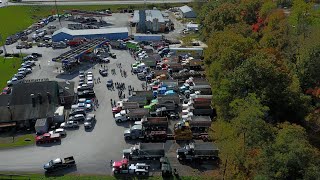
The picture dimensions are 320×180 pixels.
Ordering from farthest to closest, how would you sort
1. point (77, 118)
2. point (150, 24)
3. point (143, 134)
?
point (150, 24) < point (77, 118) < point (143, 134)

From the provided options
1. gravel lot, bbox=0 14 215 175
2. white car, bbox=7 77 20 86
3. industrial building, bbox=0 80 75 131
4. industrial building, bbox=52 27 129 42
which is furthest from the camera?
industrial building, bbox=52 27 129 42

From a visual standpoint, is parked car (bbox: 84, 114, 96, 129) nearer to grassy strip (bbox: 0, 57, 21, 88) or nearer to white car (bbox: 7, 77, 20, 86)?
white car (bbox: 7, 77, 20, 86)

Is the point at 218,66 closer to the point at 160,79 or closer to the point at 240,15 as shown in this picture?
the point at 160,79

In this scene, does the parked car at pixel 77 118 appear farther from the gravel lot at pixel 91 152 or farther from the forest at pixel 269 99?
the forest at pixel 269 99

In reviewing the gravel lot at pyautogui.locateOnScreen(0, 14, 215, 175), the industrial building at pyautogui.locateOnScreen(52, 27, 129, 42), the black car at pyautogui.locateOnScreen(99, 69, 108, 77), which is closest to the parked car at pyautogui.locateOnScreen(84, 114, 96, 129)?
the gravel lot at pyautogui.locateOnScreen(0, 14, 215, 175)

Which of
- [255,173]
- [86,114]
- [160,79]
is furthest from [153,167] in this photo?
[160,79]

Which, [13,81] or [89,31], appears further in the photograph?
[89,31]

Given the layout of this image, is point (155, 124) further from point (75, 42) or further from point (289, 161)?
point (75, 42)

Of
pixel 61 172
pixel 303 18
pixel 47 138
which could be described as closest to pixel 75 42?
pixel 47 138
